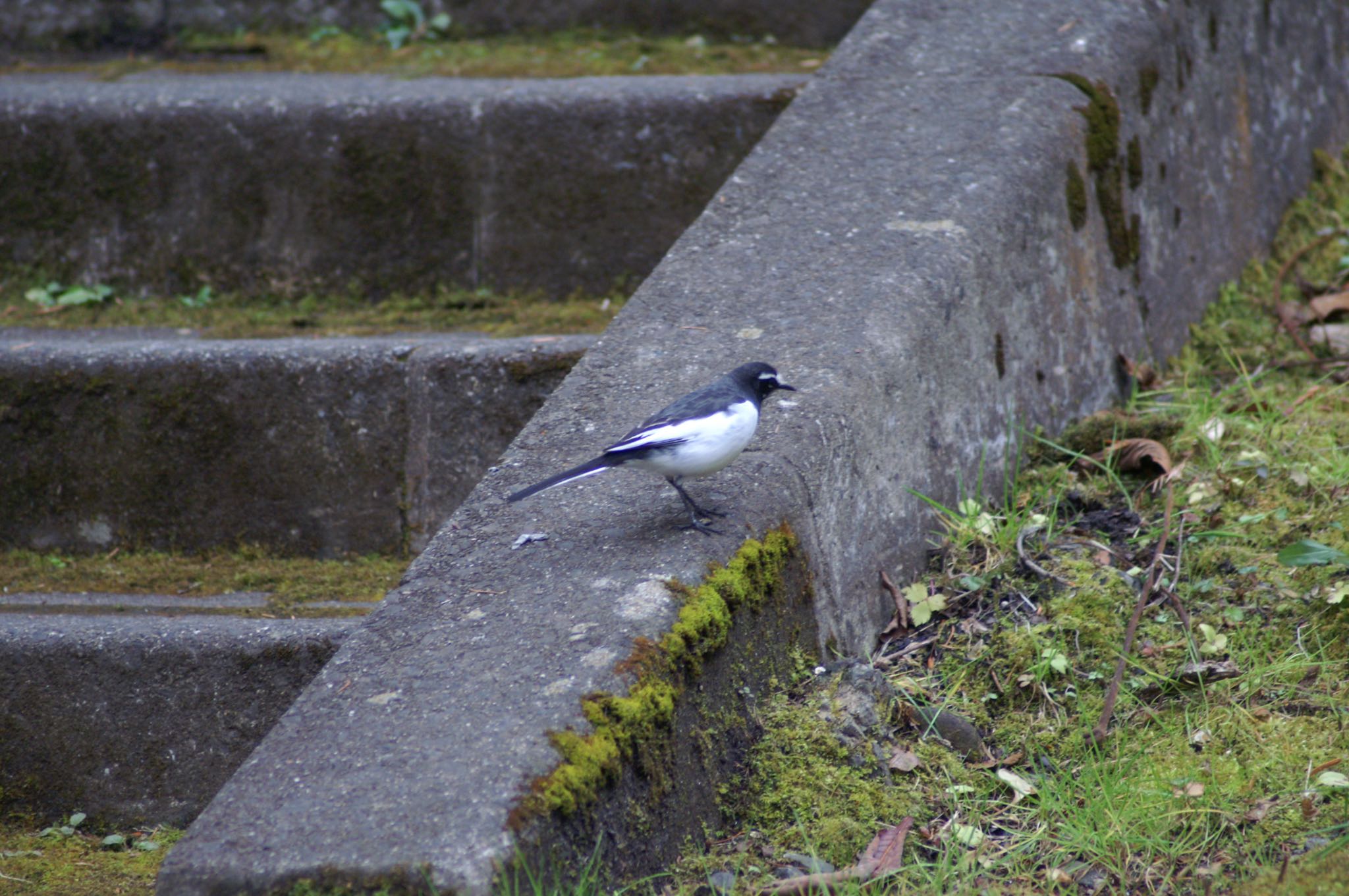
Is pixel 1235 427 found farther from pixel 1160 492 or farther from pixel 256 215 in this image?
pixel 256 215

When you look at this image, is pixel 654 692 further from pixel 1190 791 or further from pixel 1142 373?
pixel 1142 373

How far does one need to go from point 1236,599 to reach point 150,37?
5252mm

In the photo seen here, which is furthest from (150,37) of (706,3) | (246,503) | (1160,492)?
(1160,492)

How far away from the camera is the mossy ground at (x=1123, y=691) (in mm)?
2234

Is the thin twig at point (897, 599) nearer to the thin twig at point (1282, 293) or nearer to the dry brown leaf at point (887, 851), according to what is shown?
the dry brown leaf at point (887, 851)

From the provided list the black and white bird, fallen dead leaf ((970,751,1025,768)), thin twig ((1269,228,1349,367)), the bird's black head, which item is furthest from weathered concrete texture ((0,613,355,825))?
thin twig ((1269,228,1349,367))

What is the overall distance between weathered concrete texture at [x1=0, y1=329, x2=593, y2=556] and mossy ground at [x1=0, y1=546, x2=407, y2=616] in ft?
0.19

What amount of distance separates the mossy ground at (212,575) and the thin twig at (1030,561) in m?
1.73

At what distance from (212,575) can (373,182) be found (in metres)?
1.68

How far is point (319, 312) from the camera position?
436 cm

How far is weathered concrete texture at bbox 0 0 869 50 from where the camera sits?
5285mm

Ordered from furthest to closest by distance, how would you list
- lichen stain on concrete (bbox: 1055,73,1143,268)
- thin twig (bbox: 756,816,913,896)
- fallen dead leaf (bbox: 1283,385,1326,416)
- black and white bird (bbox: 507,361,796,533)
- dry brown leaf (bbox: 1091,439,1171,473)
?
lichen stain on concrete (bbox: 1055,73,1143,268)
fallen dead leaf (bbox: 1283,385,1326,416)
dry brown leaf (bbox: 1091,439,1171,473)
black and white bird (bbox: 507,361,796,533)
thin twig (bbox: 756,816,913,896)

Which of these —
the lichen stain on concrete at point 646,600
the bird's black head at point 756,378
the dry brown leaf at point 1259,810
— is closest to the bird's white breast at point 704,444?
the bird's black head at point 756,378

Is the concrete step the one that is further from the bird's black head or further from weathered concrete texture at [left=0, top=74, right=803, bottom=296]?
weathered concrete texture at [left=0, top=74, right=803, bottom=296]
